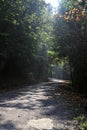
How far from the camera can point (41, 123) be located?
392 inches

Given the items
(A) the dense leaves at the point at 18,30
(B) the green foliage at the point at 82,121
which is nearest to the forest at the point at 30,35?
(A) the dense leaves at the point at 18,30

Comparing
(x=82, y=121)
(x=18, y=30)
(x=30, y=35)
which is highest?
(x=18, y=30)

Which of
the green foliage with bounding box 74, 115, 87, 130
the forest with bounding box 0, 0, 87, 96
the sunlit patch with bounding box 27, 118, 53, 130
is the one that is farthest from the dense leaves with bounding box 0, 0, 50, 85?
the green foliage with bounding box 74, 115, 87, 130

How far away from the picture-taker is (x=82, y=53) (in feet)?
74.9

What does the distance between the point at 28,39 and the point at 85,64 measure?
10033 millimetres

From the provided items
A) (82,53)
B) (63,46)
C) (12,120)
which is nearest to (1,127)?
(12,120)

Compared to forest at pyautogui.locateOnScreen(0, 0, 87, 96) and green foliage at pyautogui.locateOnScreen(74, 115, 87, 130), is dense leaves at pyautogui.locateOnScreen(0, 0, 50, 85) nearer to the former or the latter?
forest at pyautogui.locateOnScreen(0, 0, 87, 96)

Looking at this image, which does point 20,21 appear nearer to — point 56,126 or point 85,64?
point 85,64

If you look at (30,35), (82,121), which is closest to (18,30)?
(30,35)

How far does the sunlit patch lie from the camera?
9.35 metres

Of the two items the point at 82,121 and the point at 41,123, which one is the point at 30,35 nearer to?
the point at 82,121

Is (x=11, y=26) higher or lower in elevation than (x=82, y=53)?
higher

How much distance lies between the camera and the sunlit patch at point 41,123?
9352 millimetres

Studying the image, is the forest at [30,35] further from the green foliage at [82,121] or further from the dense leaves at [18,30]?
the green foliage at [82,121]
